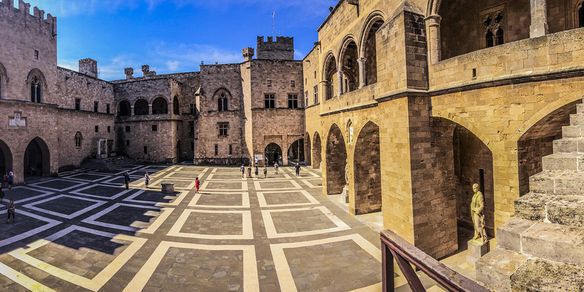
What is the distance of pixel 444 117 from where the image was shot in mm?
8570

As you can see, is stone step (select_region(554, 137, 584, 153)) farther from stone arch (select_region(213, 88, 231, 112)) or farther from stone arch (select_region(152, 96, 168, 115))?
stone arch (select_region(152, 96, 168, 115))

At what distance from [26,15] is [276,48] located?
2843cm

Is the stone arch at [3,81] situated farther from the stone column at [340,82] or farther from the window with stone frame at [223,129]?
the stone column at [340,82]

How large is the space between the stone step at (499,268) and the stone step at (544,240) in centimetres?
15

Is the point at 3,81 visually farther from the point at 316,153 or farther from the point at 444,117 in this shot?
the point at 444,117

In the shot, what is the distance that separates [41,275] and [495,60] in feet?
48.2

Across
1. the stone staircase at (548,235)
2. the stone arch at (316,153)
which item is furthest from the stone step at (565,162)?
the stone arch at (316,153)

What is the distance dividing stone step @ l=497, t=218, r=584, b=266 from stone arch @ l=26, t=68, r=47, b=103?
32091 mm

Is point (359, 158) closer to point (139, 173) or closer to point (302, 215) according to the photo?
point (302, 215)

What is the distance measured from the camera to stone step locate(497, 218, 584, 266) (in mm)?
3045

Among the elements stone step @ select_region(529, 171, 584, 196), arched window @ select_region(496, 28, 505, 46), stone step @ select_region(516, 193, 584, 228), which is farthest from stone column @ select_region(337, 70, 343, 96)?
stone step @ select_region(516, 193, 584, 228)

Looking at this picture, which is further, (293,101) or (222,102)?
(222,102)

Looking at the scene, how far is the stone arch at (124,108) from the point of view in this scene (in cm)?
3553

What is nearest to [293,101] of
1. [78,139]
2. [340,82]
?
[340,82]
